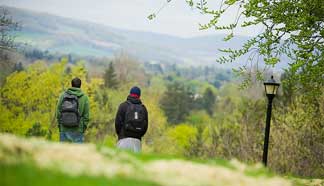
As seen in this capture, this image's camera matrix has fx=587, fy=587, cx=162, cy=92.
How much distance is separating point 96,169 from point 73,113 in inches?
261

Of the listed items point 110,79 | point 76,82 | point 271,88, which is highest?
point 110,79

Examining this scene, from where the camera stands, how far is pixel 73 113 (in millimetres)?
13203

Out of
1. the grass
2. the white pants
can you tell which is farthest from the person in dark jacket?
the grass

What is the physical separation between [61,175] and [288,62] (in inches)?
410

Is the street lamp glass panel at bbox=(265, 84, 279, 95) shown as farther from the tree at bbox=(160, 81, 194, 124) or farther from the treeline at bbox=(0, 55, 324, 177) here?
the tree at bbox=(160, 81, 194, 124)

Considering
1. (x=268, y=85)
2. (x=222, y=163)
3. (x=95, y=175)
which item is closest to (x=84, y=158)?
(x=95, y=175)

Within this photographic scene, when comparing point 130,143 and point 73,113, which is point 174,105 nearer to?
point 73,113

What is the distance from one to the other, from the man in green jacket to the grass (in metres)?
6.88

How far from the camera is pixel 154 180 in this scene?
6.70m

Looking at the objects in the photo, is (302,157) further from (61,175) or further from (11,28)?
(61,175)

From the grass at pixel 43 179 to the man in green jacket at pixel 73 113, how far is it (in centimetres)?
688

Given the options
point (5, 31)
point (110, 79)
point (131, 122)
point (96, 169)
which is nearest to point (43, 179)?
point (96, 169)

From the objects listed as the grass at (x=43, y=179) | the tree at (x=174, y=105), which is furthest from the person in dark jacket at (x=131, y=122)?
the tree at (x=174, y=105)

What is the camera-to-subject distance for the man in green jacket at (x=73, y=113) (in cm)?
1320
